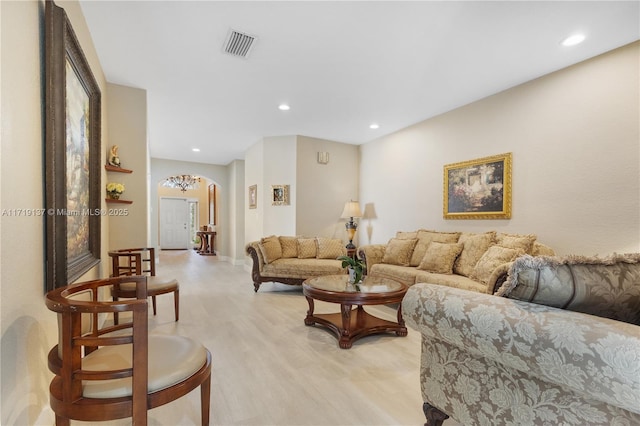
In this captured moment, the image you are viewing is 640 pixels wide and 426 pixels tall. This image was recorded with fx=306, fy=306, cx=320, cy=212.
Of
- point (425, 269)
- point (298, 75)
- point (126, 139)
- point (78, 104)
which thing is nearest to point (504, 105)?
point (425, 269)

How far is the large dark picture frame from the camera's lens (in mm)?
1557

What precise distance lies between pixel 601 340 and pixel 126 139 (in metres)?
4.32

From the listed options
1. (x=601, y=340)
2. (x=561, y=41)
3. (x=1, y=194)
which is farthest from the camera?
(x=561, y=41)

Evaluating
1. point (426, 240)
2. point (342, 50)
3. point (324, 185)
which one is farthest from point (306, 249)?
point (342, 50)

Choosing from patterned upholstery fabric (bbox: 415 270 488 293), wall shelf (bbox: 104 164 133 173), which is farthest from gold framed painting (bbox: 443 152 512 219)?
wall shelf (bbox: 104 164 133 173)

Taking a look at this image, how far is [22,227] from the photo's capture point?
4.32ft

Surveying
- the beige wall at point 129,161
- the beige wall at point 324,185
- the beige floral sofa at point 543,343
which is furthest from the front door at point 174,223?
the beige floral sofa at point 543,343

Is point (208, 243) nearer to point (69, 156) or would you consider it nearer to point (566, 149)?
point (69, 156)

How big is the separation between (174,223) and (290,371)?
11.2 meters

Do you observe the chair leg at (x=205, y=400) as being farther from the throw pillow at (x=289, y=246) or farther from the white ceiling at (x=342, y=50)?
the throw pillow at (x=289, y=246)

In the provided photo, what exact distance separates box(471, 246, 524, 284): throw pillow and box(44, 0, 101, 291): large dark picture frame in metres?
3.45

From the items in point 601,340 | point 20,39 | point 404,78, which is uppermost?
point 404,78

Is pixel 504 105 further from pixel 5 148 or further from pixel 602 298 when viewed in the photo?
pixel 5 148

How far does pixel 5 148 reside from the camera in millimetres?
1173
